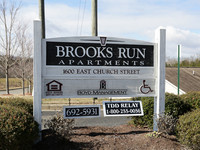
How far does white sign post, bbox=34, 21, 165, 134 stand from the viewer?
541 cm

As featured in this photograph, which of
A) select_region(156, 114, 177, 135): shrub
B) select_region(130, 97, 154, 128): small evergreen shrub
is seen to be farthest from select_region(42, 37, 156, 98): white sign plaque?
select_region(156, 114, 177, 135): shrub

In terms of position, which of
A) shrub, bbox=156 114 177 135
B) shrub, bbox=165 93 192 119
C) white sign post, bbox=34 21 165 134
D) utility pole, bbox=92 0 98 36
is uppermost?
utility pole, bbox=92 0 98 36

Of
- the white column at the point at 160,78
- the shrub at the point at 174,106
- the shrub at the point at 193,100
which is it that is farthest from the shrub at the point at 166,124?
the shrub at the point at 193,100

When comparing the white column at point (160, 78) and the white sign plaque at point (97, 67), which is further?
the white column at point (160, 78)

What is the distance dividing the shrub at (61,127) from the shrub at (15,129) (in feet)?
1.82

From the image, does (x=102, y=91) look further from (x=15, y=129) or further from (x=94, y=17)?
(x=94, y=17)

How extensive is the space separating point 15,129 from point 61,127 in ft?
3.93

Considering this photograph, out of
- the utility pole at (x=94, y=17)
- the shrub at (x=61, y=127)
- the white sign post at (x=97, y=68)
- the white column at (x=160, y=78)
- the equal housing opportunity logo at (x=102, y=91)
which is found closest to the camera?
the shrub at (x=61, y=127)

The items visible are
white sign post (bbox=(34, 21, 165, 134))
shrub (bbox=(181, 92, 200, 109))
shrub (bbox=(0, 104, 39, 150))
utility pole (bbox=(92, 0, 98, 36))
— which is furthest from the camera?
utility pole (bbox=(92, 0, 98, 36))

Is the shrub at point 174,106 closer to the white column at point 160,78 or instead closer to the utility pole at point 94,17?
the white column at point 160,78

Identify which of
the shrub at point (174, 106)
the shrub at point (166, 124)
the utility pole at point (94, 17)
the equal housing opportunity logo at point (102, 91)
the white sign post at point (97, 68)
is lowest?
the shrub at point (166, 124)

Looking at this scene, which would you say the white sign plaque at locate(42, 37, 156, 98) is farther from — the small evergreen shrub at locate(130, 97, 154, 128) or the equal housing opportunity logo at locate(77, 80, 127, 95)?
the small evergreen shrub at locate(130, 97, 154, 128)

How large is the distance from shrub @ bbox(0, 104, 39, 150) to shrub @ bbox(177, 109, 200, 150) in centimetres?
322

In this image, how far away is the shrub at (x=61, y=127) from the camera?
16.2 feet
